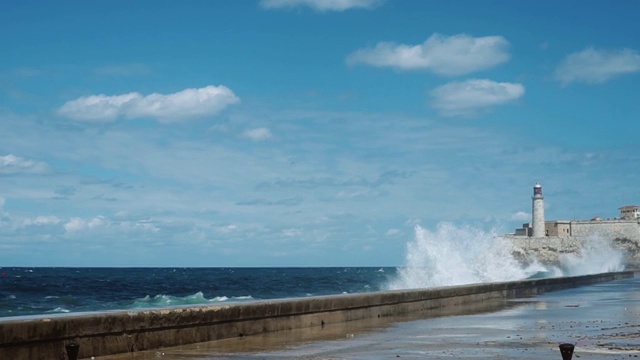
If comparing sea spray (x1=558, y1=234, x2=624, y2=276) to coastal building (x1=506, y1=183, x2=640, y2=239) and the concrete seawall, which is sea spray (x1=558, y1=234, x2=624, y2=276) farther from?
the concrete seawall

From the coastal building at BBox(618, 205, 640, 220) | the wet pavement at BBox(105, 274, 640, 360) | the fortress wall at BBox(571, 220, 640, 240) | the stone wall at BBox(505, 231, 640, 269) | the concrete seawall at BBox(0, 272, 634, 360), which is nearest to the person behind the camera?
Answer: the concrete seawall at BBox(0, 272, 634, 360)

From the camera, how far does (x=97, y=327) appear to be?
31.8 ft

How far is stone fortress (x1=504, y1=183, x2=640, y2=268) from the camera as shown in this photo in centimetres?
11844

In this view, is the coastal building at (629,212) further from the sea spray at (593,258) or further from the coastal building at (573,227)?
the sea spray at (593,258)

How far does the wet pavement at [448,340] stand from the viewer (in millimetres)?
9961

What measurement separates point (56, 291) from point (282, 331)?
145ft

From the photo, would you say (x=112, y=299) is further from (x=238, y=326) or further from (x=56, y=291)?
(x=238, y=326)

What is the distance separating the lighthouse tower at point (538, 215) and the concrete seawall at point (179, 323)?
10444 centimetres

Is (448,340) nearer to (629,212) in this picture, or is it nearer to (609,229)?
(609,229)

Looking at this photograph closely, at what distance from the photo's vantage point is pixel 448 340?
11.8 meters

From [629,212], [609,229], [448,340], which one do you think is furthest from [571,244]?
[448,340]

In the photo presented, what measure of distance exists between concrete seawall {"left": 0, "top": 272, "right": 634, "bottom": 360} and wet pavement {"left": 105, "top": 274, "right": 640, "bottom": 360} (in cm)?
20

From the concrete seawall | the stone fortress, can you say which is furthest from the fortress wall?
→ the concrete seawall

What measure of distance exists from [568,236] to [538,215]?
7.83m
